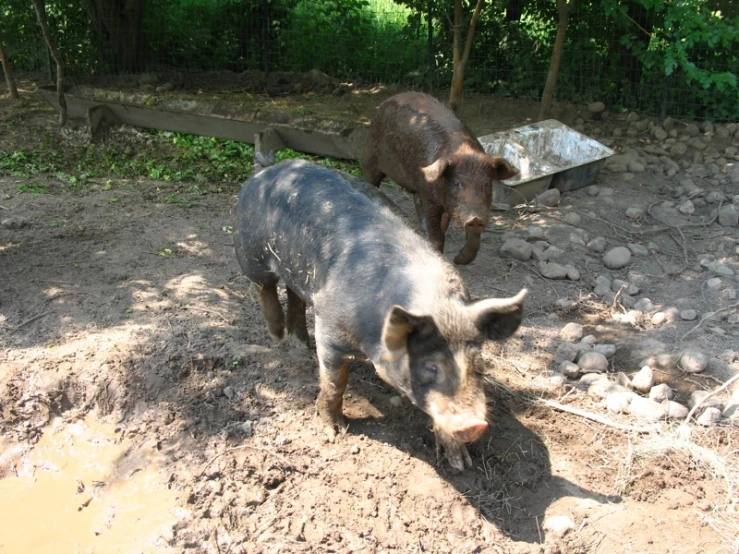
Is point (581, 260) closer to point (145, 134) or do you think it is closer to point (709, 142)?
point (709, 142)

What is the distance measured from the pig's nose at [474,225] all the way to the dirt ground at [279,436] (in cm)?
59

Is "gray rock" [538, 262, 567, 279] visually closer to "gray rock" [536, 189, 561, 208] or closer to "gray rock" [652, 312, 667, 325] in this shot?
"gray rock" [652, 312, 667, 325]

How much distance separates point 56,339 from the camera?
4.99 m

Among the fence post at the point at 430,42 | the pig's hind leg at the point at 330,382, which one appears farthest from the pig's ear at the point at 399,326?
the fence post at the point at 430,42

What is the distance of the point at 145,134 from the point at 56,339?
5.30 metres

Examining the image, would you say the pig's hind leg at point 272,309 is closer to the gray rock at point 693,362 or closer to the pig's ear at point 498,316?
the pig's ear at point 498,316

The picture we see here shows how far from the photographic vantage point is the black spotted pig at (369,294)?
3244mm

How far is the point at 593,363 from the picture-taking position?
16.0ft

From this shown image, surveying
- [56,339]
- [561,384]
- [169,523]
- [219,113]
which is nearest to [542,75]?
[219,113]

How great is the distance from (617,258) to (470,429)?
402 cm

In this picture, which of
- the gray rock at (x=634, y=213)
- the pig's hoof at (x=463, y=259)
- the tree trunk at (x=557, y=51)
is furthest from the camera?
the tree trunk at (x=557, y=51)

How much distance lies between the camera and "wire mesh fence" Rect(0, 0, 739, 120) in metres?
10.1

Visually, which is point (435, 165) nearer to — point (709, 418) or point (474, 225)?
point (474, 225)

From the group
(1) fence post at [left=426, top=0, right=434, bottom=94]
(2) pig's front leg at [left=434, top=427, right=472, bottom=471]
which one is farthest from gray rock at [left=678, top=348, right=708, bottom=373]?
(1) fence post at [left=426, top=0, right=434, bottom=94]
